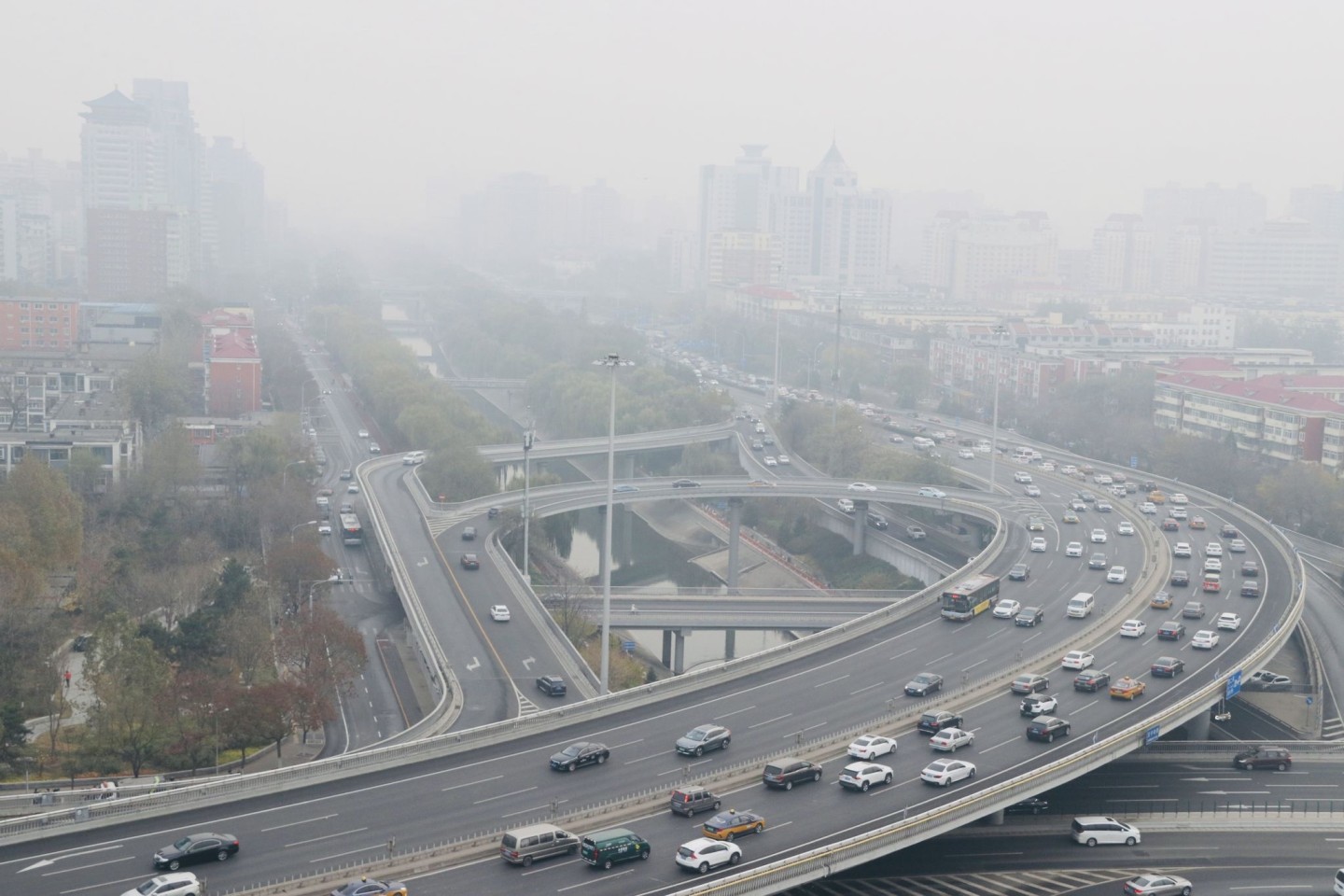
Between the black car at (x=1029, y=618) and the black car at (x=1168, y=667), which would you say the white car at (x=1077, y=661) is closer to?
the black car at (x=1168, y=667)

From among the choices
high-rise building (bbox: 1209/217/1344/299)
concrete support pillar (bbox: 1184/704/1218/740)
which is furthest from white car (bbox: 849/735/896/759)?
high-rise building (bbox: 1209/217/1344/299)

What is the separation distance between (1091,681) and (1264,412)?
83.3 feet

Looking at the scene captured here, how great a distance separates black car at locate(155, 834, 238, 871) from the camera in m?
11.1

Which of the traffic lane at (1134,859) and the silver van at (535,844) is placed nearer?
the silver van at (535,844)

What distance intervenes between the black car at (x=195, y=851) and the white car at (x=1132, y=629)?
1220cm

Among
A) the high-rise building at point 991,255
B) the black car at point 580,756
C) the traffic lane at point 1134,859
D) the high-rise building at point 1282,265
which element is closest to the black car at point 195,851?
the black car at point 580,756

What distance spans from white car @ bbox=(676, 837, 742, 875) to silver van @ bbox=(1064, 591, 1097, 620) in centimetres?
974

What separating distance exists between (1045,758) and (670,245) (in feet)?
363

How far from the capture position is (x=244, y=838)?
38.8 ft

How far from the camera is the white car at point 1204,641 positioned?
18656mm

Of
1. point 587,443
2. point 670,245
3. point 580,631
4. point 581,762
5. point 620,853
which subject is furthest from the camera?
point 670,245

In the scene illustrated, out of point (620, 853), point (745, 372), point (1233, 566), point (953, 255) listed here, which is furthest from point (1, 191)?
point (620, 853)

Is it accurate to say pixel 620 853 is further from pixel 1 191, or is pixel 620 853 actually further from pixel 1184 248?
pixel 1184 248

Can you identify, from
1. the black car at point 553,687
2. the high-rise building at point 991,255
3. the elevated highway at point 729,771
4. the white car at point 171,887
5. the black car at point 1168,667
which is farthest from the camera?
the high-rise building at point 991,255
